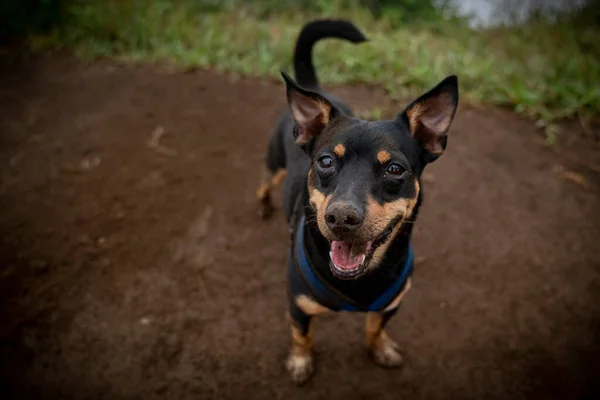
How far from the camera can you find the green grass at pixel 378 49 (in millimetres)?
5547

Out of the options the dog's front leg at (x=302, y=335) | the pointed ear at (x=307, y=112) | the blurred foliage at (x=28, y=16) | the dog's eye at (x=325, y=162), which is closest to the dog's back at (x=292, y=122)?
the pointed ear at (x=307, y=112)

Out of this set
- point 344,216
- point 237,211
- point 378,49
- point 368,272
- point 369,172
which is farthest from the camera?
point 378,49

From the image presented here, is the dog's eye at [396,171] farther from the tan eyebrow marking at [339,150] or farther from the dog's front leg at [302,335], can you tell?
the dog's front leg at [302,335]

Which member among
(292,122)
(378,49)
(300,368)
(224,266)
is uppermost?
(292,122)

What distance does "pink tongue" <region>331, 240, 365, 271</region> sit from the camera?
7.27ft

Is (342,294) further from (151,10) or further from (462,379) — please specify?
(151,10)

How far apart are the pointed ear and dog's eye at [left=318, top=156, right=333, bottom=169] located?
327 mm

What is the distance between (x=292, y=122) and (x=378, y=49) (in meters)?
3.40

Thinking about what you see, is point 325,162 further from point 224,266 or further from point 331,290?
point 224,266

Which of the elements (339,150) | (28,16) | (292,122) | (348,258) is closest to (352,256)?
(348,258)

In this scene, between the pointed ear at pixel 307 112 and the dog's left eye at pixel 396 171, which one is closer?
the dog's left eye at pixel 396 171

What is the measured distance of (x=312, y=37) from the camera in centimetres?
321

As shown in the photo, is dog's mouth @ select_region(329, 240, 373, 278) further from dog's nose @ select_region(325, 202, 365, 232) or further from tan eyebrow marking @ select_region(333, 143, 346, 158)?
tan eyebrow marking @ select_region(333, 143, 346, 158)

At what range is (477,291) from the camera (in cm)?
356
